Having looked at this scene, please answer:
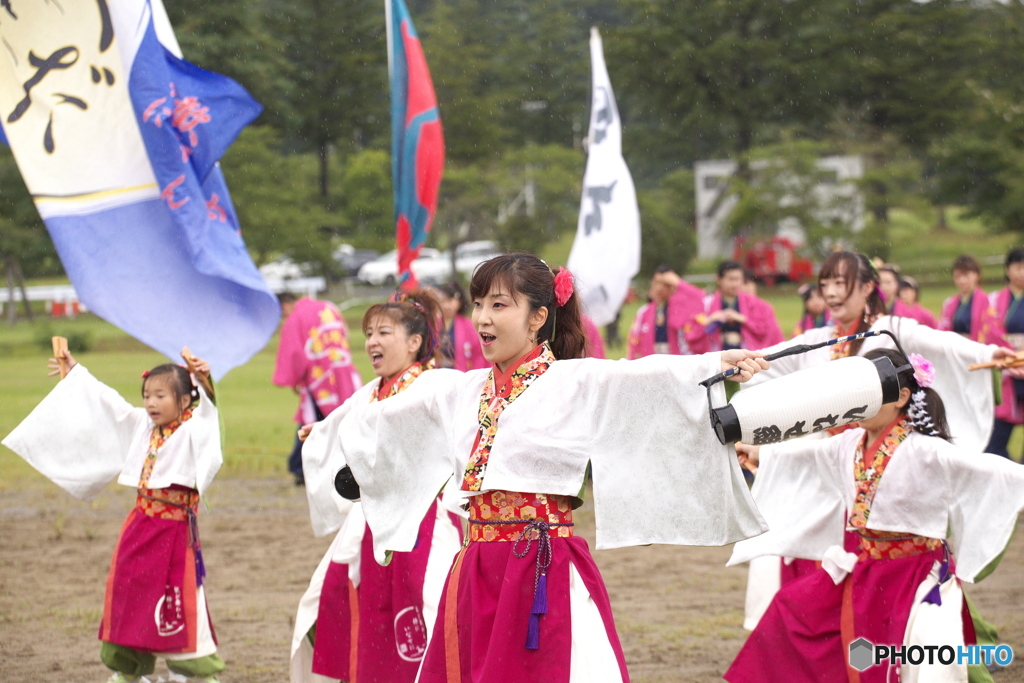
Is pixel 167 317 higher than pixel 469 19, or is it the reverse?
pixel 469 19

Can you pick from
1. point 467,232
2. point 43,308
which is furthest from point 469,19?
point 43,308

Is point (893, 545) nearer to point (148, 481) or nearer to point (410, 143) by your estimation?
point (148, 481)

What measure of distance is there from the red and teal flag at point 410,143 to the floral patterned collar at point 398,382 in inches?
A: 173

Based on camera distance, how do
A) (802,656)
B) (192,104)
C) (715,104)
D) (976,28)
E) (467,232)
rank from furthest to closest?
(715,104) < (976,28) < (467,232) < (192,104) < (802,656)

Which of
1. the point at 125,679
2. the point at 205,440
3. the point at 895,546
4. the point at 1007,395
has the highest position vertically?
the point at 205,440

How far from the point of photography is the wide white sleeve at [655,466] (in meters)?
3.04

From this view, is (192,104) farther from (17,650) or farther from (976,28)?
(976,28)

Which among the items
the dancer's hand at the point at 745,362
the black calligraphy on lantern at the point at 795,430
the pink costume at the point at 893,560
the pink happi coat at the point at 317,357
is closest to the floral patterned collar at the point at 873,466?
the pink costume at the point at 893,560

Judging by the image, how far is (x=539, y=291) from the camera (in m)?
3.15

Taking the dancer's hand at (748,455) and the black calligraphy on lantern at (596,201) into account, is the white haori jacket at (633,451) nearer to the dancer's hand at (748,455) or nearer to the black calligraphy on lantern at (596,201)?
the dancer's hand at (748,455)

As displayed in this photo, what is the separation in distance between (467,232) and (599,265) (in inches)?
662

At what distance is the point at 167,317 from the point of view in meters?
4.83

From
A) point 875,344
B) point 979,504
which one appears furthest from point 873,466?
point 875,344

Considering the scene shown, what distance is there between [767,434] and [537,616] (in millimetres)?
772
